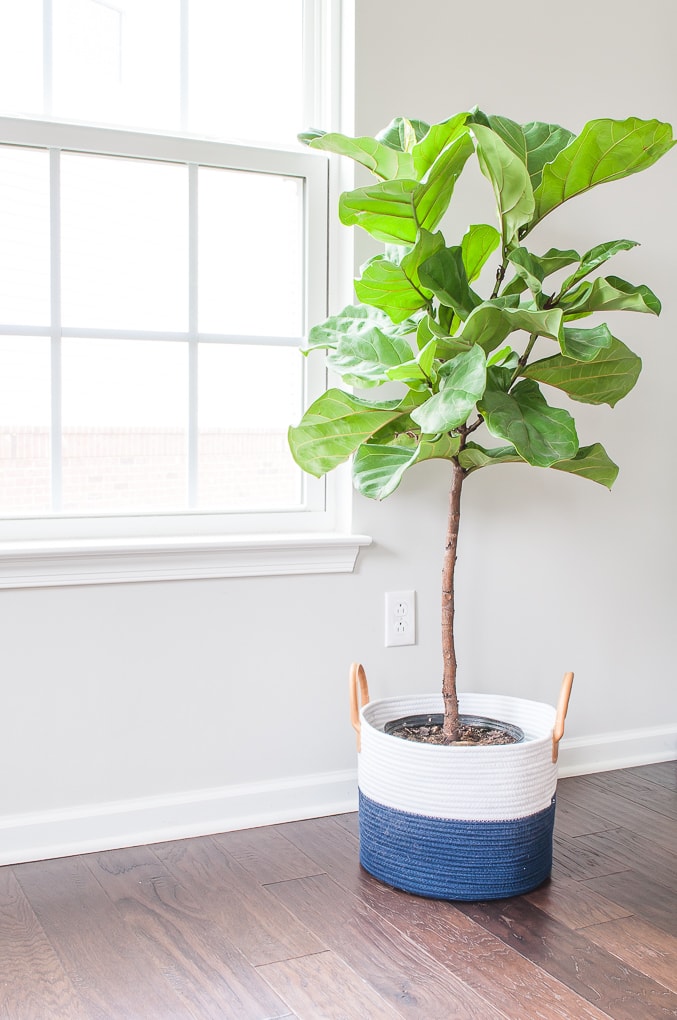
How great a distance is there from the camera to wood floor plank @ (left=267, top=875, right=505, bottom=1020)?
4.71ft

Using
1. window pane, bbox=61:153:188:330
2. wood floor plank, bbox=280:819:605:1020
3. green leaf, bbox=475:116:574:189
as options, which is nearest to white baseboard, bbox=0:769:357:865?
wood floor plank, bbox=280:819:605:1020

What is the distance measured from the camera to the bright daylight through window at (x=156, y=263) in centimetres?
201

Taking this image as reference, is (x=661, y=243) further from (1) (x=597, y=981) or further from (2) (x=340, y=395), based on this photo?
(1) (x=597, y=981)

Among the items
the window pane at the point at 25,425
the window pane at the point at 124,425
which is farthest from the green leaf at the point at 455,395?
the window pane at the point at 25,425

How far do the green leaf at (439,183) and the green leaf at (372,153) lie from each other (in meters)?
0.05

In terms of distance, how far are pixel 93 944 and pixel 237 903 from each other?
273mm

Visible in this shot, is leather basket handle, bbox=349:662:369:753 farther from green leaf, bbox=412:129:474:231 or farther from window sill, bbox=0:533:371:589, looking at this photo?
green leaf, bbox=412:129:474:231

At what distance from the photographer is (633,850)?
202 centimetres

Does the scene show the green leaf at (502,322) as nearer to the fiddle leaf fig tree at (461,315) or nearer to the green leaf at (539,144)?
the fiddle leaf fig tree at (461,315)

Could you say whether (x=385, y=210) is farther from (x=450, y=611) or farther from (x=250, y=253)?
(x=450, y=611)

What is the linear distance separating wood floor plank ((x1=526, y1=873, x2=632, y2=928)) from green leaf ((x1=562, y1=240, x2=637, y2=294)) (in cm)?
113

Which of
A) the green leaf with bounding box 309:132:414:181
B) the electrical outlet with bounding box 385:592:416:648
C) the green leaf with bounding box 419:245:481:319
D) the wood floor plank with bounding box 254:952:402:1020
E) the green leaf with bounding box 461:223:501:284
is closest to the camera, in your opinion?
the wood floor plank with bounding box 254:952:402:1020

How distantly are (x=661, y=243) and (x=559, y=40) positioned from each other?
573 mm

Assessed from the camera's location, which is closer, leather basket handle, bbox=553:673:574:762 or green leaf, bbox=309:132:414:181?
green leaf, bbox=309:132:414:181
